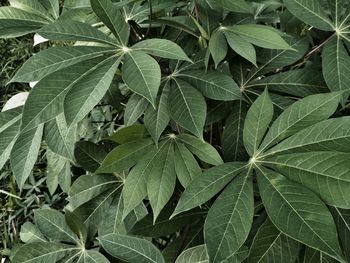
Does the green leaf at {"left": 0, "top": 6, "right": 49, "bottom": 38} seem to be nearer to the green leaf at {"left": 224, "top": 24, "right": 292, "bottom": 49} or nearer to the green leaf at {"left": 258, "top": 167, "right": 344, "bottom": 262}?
the green leaf at {"left": 224, "top": 24, "right": 292, "bottom": 49}

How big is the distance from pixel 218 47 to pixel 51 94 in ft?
0.79

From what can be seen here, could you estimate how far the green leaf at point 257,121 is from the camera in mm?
673

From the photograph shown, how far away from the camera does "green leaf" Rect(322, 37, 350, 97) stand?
72 cm

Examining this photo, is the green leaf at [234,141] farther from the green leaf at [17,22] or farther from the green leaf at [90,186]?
the green leaf at [17,22]

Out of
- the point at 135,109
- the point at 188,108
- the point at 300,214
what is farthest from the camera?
the point at 135,109

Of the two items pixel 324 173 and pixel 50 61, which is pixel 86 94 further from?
pixel 324 173

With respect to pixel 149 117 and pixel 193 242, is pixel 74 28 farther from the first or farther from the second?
pixel 193 242

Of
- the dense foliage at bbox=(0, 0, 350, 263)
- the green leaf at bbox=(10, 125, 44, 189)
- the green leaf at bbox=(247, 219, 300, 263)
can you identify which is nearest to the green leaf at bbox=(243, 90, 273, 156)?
the dense foliage at bbox=(0, 0, 350, 263)

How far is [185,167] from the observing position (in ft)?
2.43

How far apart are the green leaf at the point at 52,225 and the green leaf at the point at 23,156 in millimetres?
129

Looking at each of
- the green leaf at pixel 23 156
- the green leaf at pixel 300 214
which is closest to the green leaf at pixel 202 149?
the green leaf at pixel 300 214

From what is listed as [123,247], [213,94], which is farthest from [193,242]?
[213,94]

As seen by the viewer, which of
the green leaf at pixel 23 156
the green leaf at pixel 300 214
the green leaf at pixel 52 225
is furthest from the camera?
the green leaf at pixel 52 225

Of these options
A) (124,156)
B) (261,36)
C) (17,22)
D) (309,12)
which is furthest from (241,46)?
(17,22)
